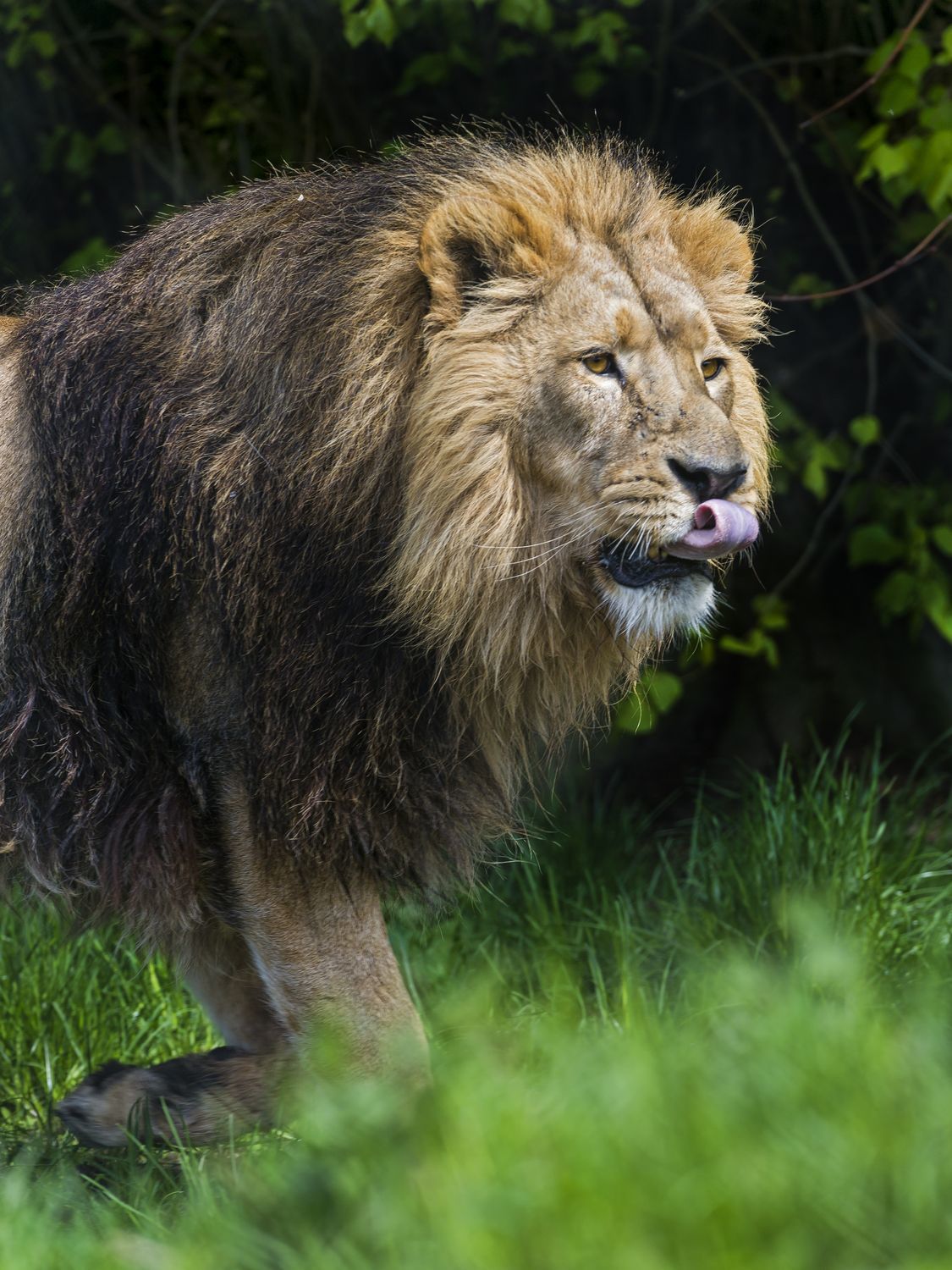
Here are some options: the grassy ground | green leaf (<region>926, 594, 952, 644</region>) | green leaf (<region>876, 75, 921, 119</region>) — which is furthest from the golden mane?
green leaf (<region>926, 594, 952, 644</region>)

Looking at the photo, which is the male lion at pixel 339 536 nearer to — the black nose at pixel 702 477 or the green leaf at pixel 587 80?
the black nose at pixel 702 477

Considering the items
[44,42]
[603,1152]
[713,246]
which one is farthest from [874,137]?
[603,1152]

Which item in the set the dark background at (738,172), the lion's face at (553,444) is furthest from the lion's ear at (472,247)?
the dark background at (738,172)

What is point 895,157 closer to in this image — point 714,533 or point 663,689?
point 663,689

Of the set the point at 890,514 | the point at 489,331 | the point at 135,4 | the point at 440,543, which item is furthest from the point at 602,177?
the point at 135,4

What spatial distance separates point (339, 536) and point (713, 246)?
3.36 feet

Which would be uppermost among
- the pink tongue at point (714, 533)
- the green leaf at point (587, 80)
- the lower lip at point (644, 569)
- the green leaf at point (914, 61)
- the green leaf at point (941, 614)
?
the green leaf at point (587, 80)

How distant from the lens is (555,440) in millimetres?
3023

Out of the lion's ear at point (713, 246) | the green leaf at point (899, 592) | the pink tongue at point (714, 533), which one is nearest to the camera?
the pink tongue at point (714, 533)

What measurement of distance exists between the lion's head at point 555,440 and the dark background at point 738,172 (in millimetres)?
2051

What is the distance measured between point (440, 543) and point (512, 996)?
64.3 inches

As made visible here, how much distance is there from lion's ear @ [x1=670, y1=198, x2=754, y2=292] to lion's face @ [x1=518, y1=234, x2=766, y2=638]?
20 cm

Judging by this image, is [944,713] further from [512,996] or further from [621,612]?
[621,612]

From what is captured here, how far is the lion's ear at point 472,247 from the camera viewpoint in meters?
3.07
